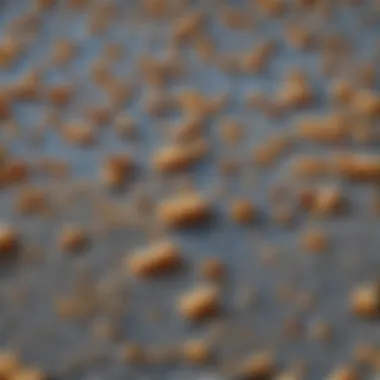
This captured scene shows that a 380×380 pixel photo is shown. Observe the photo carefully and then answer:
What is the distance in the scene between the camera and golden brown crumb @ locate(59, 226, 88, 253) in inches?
25.1

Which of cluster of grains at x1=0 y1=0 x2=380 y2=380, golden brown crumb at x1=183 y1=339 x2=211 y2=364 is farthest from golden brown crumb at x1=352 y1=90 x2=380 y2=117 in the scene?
golden brown crumb at x1=183 y1=339 x2=211 y2=364

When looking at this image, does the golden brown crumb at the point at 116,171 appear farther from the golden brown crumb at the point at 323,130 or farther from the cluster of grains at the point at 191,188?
the golden brown crumb at the point at 323,130

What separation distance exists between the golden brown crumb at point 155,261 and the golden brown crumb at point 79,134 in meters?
0.10

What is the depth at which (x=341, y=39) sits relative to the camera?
29.6 inches

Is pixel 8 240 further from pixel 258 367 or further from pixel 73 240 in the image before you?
pixel 258 367

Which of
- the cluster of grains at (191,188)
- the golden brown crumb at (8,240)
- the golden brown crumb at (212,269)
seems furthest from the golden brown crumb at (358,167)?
the golden brown crumb at (8,240)

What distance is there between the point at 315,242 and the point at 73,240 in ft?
0.51

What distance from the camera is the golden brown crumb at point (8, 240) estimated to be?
2.09 ft

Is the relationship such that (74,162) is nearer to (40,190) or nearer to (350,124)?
(40,190)

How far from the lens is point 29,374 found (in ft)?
1.93

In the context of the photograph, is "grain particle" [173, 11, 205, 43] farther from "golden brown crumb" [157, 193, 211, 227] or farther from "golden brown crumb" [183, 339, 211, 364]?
"golden brown crumb" [183, 339, 211, 364]

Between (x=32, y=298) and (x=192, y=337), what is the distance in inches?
4.1

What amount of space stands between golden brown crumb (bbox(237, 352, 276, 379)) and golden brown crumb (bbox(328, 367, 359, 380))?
1.4 inches

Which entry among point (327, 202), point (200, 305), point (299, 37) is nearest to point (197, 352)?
point (200, 305)
